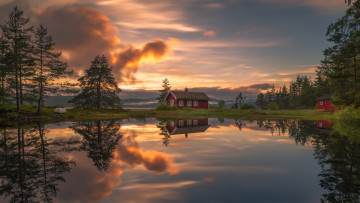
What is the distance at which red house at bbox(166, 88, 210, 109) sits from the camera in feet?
188

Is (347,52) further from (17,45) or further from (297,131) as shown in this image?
(17,45)

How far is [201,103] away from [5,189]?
59236mm

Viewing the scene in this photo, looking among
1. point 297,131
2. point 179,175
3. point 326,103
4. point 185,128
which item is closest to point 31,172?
point 179,175

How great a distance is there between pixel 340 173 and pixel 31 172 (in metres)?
10.4

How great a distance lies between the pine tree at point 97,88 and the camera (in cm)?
5019

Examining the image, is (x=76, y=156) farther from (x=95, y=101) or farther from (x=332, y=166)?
(x=95, y=101)

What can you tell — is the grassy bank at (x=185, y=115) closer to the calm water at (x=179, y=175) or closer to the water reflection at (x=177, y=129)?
the water reflection at (x=177, y=129)

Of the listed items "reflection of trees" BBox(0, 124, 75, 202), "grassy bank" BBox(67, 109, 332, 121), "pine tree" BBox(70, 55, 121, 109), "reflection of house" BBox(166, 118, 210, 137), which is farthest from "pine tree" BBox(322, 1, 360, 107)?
"pine tree" BBox(70, 55, 121, 109)

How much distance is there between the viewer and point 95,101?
51562 millimetres

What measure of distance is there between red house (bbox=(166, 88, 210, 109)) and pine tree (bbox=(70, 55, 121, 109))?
15223 millimetres

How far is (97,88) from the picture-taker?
5084cm

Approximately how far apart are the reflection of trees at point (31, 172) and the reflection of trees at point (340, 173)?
7.20m

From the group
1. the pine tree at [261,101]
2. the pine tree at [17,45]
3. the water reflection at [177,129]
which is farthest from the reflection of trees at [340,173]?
the pine tree at [261,101]

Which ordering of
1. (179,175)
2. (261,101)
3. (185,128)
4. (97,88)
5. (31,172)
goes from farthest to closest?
(261,101) < (97,88) < (185,128) < (31,172) < (179,175)
